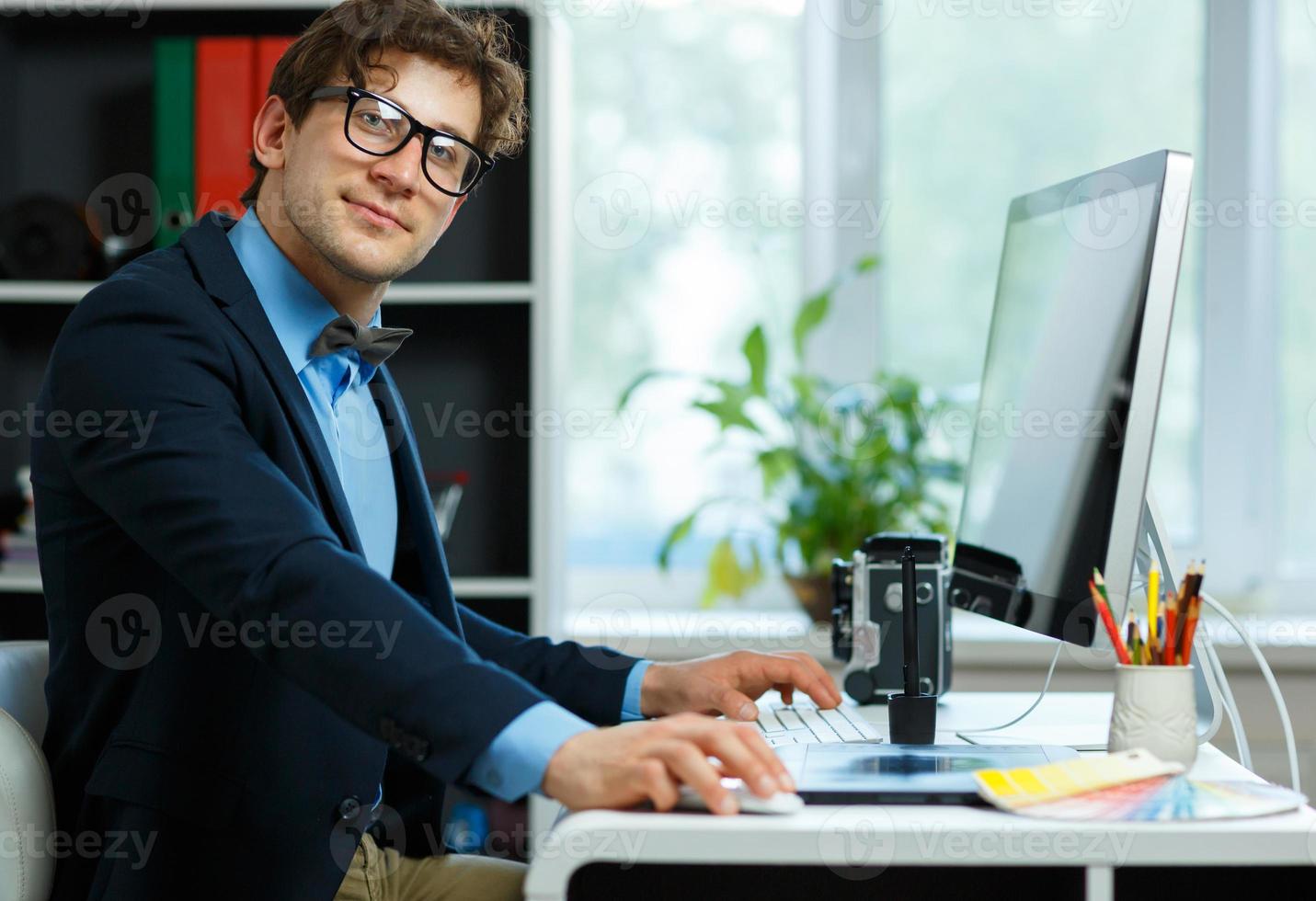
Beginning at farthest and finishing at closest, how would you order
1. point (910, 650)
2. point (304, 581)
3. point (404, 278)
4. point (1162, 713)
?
point (404, 278), point (910, 650), point (1162, 713), point (304, 581)

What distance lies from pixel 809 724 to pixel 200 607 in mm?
616

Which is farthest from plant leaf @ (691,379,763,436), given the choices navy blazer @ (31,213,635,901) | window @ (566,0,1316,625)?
navy blazer @ (31,213,635,901)

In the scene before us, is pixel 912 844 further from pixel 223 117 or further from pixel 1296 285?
pixel 1296 285

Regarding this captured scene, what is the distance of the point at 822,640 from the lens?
254cm

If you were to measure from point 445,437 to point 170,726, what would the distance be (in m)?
1.61

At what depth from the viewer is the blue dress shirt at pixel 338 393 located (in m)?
1.34

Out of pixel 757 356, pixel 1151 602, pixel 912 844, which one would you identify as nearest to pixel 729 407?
pixel 757 356

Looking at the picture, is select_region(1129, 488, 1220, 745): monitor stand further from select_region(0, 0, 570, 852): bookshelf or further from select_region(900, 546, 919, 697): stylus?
select_region(0, 0, 570, 852): bookshelf

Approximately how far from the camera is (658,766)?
82 cm

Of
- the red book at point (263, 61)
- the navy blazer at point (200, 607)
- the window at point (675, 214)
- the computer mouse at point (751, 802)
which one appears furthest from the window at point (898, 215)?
the computer mouse at point (751, 802)

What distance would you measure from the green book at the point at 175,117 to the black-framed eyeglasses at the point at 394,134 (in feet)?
3.87

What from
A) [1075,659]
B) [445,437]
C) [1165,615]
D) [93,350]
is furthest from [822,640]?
[93,350]

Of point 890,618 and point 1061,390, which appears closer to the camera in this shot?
point 1061,390

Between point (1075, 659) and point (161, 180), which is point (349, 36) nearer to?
point (161, 180)
